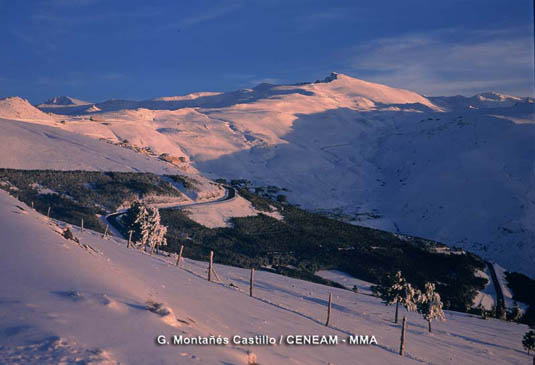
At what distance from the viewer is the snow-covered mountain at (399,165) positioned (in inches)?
3816

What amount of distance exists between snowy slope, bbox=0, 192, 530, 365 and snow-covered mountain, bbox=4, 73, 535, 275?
191 feet

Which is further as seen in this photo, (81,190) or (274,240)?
(81,190)

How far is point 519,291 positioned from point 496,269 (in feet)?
43.5

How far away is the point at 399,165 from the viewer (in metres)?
156

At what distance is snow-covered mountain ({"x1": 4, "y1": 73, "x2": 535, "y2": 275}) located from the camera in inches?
3816

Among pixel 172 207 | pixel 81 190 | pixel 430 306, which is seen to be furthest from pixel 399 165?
pixel 430 306

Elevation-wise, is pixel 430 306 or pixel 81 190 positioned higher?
pixel 81 190

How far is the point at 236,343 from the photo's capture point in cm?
1327

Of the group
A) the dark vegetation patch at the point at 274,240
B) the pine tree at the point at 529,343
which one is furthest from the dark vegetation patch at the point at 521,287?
the pine tree at the point at 529,343

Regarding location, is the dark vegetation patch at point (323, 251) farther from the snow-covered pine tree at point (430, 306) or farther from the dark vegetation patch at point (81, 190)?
the snow-covered pine tree at point (430, 306)

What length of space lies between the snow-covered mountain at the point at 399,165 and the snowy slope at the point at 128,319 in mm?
58314

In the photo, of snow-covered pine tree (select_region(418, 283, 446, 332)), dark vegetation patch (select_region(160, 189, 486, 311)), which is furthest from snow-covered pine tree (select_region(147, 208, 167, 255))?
snow-covered pine tree (select_region(418, 283, 446, 332))

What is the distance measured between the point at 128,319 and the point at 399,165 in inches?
6021

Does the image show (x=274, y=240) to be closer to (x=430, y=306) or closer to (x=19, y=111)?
(x=430, y=306)
